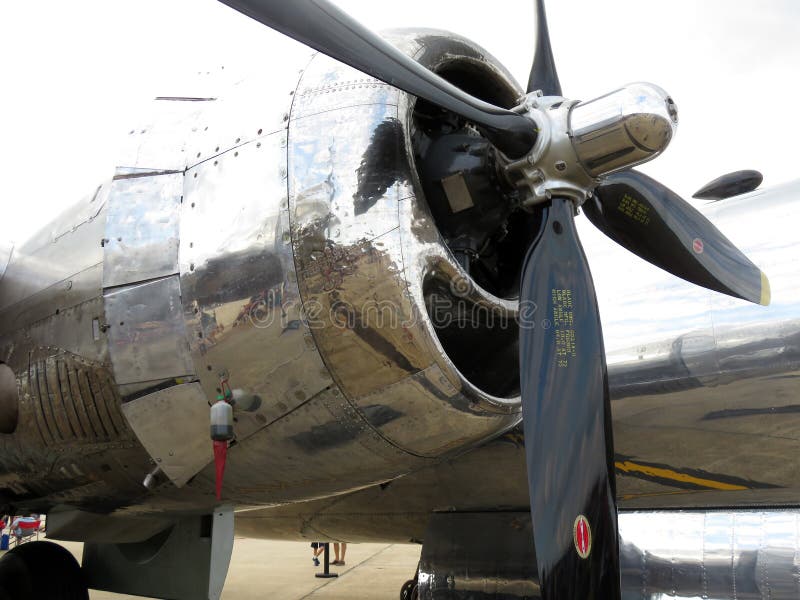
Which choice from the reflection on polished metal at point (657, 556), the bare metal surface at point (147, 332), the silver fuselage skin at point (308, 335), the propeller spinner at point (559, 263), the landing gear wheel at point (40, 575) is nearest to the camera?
the propeller spinner at point (559, 263)

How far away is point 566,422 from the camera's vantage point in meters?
3.80

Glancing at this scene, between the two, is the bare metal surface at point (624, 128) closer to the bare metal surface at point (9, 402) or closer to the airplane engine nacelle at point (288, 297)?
the airplane engine nacelle at point (288, 297)

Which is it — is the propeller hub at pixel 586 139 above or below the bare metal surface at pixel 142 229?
above

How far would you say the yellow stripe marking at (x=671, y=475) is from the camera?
210 inches

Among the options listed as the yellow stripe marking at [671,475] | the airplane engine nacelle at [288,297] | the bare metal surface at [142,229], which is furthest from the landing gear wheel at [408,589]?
the bare metal surface at [142,229]

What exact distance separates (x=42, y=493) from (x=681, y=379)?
448 centimetres

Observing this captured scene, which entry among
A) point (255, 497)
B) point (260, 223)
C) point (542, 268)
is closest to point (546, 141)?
point (542, 268)

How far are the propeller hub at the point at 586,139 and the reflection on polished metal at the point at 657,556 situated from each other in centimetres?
274

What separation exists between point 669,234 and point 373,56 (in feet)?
7.24

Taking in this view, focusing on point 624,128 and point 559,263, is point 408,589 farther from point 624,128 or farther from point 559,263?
point 624,128

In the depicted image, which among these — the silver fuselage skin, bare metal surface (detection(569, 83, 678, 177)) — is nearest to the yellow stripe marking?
the silver fuselage skin

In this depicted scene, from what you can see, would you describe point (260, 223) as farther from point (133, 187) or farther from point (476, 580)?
point (476, 580)

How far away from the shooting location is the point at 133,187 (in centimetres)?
A: 464

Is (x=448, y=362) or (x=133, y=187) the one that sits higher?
(x=133, y=187)
